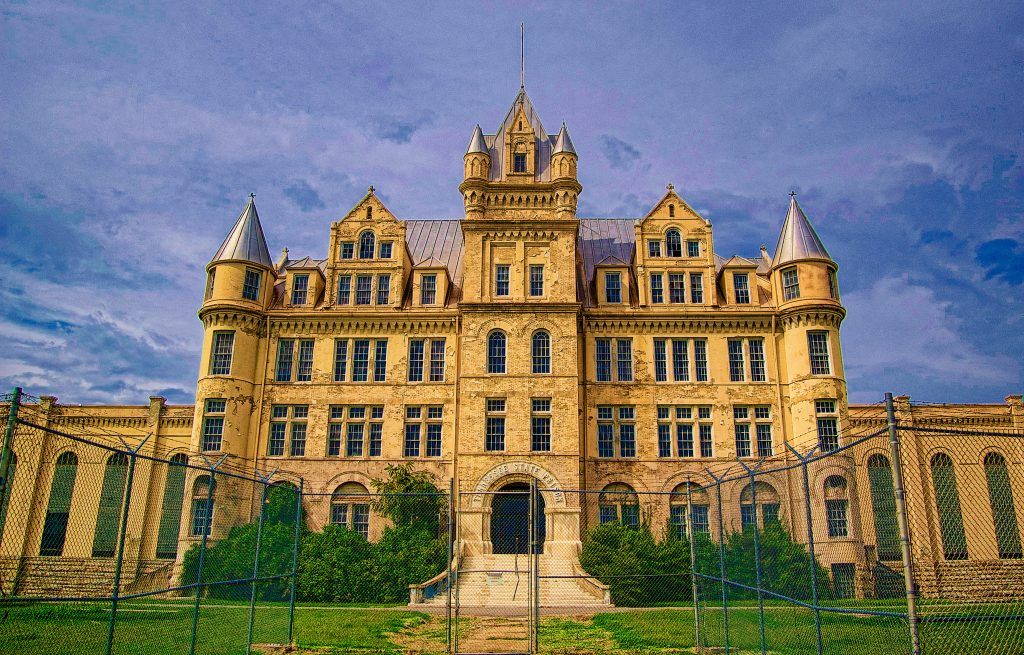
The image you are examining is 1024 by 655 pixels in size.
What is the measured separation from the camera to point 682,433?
125 ft

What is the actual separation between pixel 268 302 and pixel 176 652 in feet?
86.8

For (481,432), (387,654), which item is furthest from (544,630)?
(481,432)

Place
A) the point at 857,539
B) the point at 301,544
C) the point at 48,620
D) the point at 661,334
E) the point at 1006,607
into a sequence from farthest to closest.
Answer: the point at 661,334 < the point at 857,539 < the point at 301,544 < the point at 1006,607 < the point at 48,620

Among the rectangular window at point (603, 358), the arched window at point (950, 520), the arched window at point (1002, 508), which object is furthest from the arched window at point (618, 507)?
the arched window at point (1002, 508)

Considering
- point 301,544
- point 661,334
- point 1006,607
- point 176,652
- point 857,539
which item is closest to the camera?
point 176,652

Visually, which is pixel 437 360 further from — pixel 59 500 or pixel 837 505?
pixel 837 505

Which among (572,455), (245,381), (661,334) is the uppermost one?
(661,334)

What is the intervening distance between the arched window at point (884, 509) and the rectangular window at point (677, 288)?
38.2ft

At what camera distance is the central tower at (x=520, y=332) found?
35.7 meters

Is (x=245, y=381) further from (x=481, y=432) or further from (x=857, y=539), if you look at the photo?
(x=857, y=539)

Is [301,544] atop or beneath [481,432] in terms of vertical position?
beneath

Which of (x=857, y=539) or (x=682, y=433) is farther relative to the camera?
(x=682, y=433)

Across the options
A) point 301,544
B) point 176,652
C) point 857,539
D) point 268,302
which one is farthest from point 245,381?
point 857,539

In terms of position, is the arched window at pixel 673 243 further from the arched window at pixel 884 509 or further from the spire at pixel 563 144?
the arched window at pixel 884 509
